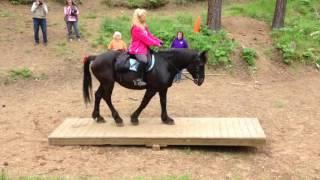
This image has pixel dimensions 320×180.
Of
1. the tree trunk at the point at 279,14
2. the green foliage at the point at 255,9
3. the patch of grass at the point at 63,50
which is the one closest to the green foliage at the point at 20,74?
the patch of grass at the point at 63,50

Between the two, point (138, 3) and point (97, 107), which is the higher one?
point (138, 3)

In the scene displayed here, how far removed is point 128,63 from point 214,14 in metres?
9.38

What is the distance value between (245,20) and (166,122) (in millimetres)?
11178

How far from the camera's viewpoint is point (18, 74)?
49.3 feet

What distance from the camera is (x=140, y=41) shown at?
944cm

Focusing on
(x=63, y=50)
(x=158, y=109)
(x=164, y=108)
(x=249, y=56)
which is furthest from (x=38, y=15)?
(x=164, y=108)

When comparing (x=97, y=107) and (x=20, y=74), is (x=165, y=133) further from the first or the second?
(x=20, y=74)

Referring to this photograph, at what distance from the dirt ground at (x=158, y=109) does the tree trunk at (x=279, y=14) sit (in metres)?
0.46

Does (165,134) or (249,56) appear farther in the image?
(249,56)

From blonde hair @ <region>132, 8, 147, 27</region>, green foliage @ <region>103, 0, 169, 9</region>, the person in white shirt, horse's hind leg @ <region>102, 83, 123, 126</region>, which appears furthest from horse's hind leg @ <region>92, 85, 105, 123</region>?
green foliage @ <region>103, 0, 169, 9</region>

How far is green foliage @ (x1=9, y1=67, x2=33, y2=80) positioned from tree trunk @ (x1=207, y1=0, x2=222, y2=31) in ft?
23.0

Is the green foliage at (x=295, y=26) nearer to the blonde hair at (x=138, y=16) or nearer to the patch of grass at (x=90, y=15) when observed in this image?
the patch of grass at (x=90, y=15)

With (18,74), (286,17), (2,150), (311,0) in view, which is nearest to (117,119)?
(2,150)

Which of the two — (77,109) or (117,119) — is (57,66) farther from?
(117,119)
